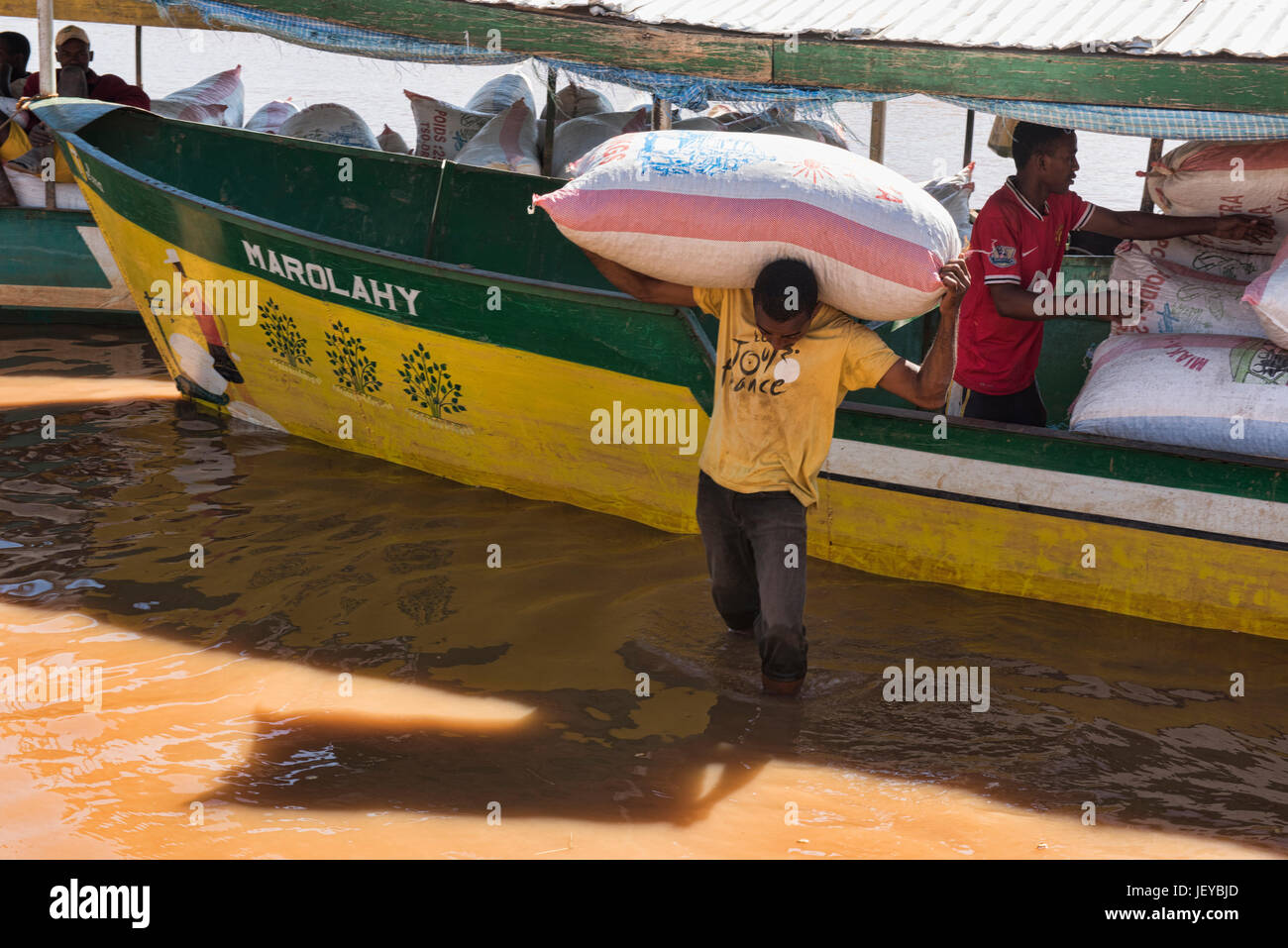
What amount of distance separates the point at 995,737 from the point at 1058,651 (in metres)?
0.66

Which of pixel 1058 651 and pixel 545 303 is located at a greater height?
pixel 545 303

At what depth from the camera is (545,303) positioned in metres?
4.96

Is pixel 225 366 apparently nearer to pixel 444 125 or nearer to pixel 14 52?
pixel 444 125

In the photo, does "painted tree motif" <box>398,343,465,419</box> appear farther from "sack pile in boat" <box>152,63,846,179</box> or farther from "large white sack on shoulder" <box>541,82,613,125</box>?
"large white sack on shoulder" <box>541,82,613,125</box>

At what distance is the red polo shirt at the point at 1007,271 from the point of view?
4215 mm

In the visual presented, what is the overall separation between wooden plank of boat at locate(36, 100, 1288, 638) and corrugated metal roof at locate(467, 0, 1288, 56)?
1.11 metres

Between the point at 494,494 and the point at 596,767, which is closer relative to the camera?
the point at 596,767

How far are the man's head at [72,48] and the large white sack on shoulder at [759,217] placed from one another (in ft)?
18.5

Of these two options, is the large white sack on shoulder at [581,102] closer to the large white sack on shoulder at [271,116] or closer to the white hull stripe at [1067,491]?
the large white sack on shoulder at [271,116]

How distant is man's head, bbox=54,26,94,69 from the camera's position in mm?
7777

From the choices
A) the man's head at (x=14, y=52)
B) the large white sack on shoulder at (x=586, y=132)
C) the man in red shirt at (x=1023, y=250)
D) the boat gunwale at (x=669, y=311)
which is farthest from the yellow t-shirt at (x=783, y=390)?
the man's head at (x=14, y=52)

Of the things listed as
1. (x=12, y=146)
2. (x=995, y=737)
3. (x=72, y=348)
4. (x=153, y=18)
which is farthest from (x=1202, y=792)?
(x=153, y=18)
